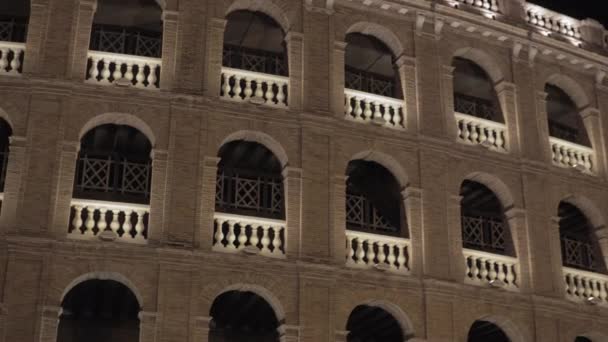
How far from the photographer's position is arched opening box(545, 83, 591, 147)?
2420 centimetres

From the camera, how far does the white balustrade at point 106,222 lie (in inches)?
688

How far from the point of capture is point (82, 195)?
20016 millimetres

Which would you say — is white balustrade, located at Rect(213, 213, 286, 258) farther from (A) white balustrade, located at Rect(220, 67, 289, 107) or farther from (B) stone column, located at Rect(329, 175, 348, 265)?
(A) white balustrade, located at Rect(220, 67, 289, 107)

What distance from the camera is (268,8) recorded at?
811 inches

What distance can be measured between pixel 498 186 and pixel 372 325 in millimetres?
4185

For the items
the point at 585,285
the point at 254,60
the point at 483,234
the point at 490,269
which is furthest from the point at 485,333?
the point at 254,60

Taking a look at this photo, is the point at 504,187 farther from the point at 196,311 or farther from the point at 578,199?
the point at 196,311

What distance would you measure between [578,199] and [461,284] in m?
4.47

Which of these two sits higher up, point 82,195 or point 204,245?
point 82,195

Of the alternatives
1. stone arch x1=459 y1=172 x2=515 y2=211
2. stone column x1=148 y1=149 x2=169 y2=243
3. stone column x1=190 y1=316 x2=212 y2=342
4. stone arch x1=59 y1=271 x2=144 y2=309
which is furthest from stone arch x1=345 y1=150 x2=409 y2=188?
stone arch x1=59 y1=271 x2=144 y2=309

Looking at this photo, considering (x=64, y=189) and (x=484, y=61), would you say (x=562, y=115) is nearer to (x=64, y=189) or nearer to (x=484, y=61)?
(x=484, y=61)

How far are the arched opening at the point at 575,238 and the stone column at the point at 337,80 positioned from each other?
6.55 metres

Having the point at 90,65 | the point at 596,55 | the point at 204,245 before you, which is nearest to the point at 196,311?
the point at 204,245

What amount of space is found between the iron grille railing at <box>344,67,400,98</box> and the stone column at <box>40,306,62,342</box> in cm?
957
